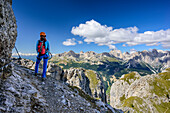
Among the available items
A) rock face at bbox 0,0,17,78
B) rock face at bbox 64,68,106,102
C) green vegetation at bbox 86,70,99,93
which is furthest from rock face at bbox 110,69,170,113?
rock face at bbox 0,0,17,78

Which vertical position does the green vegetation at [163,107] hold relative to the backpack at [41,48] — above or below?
below

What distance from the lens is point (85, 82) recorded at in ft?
508

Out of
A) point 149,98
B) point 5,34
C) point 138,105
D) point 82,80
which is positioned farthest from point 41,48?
point 82,80

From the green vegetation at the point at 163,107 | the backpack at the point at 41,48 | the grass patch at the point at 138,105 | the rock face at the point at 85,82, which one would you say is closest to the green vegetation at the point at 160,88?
the green vegetation at the point at 163,107

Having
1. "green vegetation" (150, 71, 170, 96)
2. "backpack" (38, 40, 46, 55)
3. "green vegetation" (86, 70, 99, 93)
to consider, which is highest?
"backpack" (38, 40, 46, 55)

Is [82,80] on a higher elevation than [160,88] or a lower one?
lower

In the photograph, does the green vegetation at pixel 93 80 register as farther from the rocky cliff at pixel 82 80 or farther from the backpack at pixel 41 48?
the backpack at pixel 41 48

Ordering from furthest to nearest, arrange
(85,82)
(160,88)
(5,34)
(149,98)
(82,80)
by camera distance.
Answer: (85,82)
(82,80)
(160,88)
(149,98)
(5,34)

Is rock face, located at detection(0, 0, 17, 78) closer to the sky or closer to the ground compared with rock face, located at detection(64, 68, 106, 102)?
closer to the sky

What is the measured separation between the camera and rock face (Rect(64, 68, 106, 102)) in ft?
446

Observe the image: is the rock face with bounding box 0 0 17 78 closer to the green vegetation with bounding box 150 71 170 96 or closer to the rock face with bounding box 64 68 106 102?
the green vegetation with bounding box 150 71 170 96

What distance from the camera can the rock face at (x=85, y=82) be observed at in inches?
5353

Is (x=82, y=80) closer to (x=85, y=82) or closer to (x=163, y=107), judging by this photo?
(x=85, y=82)

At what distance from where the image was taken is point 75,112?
9.80 meters
